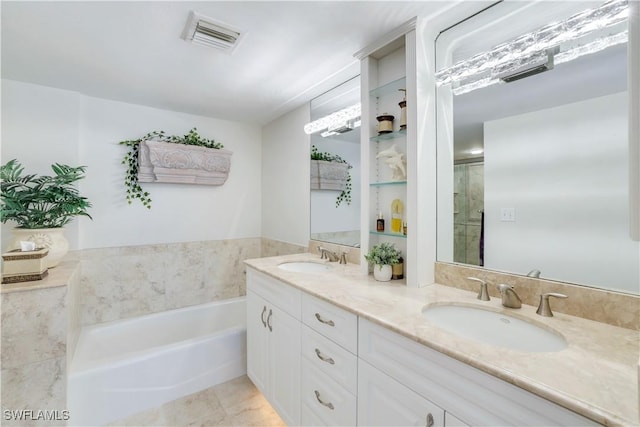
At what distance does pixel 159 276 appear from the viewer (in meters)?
2.69

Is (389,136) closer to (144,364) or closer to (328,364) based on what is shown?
(328,364)

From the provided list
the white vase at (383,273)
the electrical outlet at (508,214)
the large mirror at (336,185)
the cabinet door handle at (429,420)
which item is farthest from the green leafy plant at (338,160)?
the cabinet door handle at (429,420)

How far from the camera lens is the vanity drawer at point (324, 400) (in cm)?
118

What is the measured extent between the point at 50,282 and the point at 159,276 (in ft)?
3.31

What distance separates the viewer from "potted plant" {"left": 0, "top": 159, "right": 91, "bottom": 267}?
1.81 m

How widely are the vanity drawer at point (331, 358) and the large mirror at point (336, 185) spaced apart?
0.83 meters

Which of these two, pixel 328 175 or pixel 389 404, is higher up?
pixel 328 175

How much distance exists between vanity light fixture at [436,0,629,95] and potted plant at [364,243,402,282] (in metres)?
0.93

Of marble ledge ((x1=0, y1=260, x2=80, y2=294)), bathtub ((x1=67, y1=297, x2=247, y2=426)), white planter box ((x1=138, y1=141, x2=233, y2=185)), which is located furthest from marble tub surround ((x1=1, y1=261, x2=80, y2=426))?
white planter box ((x1=138, y1=141, x2=233, y2=185))

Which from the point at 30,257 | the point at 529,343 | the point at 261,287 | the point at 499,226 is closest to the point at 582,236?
the point at 499,226

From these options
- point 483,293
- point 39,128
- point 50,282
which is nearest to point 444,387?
point 483,293

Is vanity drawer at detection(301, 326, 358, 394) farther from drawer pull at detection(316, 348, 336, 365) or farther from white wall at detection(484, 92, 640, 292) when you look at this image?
white wall at detection(484, 92, 640, 292)

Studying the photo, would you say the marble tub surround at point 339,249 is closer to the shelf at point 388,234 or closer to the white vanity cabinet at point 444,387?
the shelf at point 388,234

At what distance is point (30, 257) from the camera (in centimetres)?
169
